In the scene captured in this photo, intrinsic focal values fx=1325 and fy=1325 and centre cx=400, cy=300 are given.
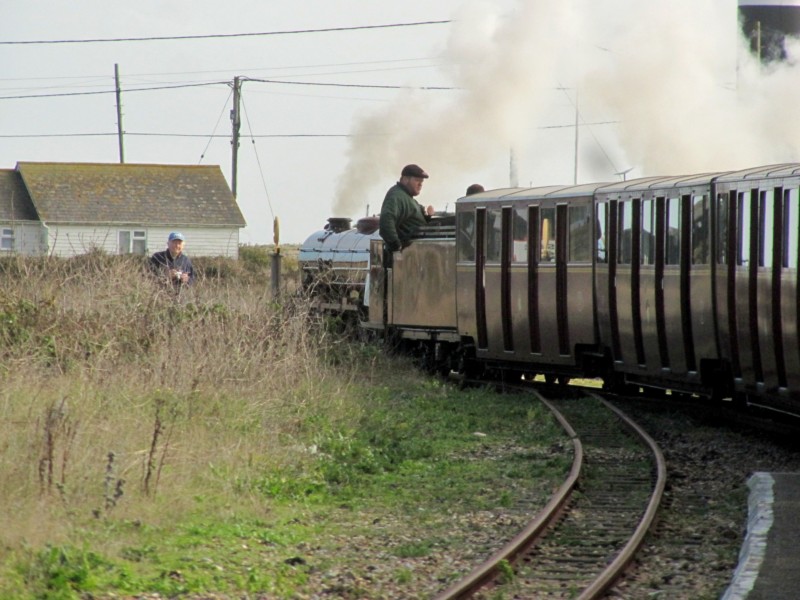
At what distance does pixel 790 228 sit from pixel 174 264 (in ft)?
25.5

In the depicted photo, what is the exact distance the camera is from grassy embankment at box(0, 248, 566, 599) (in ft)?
26.3

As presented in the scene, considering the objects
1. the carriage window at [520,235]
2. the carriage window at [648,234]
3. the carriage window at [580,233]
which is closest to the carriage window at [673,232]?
the carriage window at [648,234]

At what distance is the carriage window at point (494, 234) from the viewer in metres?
19.0

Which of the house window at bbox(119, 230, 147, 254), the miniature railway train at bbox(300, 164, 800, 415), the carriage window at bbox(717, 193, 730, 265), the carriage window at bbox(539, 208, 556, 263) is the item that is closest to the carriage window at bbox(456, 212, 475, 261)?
the miniature railway train at bbox(300, 164, 800, 415)

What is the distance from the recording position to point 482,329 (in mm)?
19500

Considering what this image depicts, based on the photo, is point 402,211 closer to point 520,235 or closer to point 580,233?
point 520,235

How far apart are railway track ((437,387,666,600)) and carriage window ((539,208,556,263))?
3.82 m

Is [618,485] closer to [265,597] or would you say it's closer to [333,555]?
[333,555]

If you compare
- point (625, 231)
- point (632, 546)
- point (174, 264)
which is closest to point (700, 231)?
point (625, 231)

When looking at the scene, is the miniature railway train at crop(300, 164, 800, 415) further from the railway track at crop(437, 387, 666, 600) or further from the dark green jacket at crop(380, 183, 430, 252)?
the railway track at crop(437, 387, 666, 600)

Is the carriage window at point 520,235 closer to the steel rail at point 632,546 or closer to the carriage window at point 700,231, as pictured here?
the carriage window at point 700,231

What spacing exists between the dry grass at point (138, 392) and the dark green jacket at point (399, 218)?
2210 mm

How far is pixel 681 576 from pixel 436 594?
1.64 meters

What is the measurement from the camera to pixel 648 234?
16.0 m
